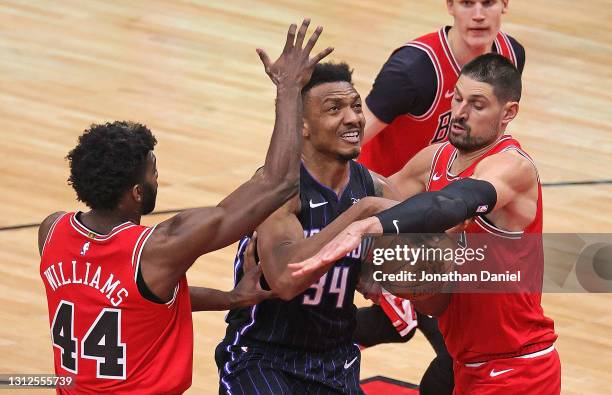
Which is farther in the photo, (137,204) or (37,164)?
(37,164)

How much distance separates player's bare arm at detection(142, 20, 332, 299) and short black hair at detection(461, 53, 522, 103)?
0.91 metres

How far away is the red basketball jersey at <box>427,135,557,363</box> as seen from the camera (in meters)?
5.39

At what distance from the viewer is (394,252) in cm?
510

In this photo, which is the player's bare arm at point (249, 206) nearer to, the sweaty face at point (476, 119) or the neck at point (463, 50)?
the sweaty face at point (476, 119)

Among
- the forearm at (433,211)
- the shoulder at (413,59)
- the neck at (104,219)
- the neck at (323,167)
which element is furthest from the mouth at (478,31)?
the neck at (104,219)

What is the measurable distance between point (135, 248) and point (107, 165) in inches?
12.1

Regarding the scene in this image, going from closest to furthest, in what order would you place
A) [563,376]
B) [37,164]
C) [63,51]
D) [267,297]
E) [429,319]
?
[267,297], [429,319], [563,376], [37,164], [63,51]

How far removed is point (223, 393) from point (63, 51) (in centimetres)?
686

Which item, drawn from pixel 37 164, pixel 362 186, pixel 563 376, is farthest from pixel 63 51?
pixel 362 186

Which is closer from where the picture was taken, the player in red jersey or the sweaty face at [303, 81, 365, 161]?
the sweaty face at [303, 81, 365, 161]

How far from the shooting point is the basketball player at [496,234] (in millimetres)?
5332

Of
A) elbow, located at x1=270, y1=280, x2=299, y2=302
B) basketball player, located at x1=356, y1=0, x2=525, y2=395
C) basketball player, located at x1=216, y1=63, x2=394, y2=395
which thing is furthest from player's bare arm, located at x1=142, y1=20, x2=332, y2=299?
basketball player, located at x1=356, y1=0, x2=525, y2=395

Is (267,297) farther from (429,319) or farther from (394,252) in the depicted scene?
(429,319)

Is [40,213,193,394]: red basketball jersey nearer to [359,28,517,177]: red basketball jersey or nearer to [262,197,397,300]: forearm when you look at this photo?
[262,197,397,300]: forearm
